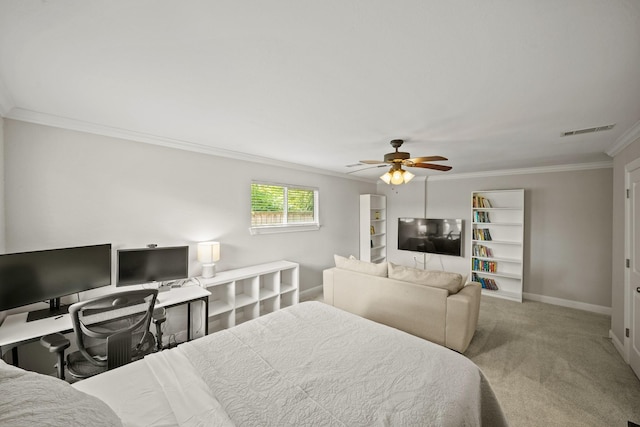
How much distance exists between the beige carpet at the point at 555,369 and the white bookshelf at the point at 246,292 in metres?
2.58

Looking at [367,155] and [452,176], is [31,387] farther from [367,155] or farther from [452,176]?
[452,176]

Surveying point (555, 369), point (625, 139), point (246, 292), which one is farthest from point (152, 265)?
point (625, 139)

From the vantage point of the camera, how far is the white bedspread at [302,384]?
45.8 inches

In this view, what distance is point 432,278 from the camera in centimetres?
294

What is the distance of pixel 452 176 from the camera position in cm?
546

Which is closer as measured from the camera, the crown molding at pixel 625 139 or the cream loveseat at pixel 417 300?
the crown molding at pixel 625 139

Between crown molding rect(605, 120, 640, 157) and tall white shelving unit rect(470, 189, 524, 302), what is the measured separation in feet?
5.05

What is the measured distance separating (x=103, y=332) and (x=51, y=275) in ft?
2.86

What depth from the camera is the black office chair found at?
174 cm

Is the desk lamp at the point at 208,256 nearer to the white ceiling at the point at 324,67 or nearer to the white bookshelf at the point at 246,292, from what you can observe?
the white bookshelf at the point at 246,292

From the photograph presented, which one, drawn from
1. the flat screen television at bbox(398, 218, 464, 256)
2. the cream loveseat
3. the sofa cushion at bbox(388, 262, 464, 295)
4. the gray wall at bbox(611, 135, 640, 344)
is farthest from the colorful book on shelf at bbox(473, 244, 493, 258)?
the sofa cushion at bbox(388, 262, 464, 295)

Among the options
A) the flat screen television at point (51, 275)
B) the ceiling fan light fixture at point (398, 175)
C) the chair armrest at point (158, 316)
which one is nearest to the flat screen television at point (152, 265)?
the flat screen television at point (51, 275)

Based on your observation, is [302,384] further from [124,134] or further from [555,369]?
[124,134]

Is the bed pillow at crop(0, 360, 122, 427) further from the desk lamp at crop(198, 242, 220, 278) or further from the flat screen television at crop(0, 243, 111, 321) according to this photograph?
the desk lamp at crop(198, 242, 220, 278)
